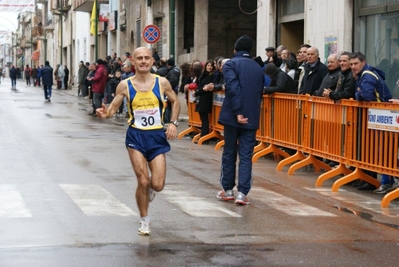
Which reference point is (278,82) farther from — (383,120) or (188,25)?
(188,25)

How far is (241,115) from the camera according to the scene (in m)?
10.5

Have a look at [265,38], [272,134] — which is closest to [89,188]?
[272,134]

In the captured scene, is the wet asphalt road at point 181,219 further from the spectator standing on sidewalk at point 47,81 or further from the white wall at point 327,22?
the spectator standing on sidewalk at point 47,81

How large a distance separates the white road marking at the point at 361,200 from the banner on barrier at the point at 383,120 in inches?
36.5

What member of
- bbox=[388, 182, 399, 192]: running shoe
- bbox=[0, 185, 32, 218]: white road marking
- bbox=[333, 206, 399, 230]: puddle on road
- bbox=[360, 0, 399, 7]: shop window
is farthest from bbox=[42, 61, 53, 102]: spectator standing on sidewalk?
bbox=[333, 206, 399, 230]: puddle on road

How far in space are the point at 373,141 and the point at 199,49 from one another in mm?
21039

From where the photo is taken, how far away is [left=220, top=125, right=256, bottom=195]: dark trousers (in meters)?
10.6

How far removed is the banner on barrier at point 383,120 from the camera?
10930mm

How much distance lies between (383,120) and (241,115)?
1991 mm

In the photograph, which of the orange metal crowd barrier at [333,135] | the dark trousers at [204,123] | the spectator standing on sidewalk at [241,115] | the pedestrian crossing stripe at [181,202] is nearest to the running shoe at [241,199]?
the spectator standing on sidewalk at [241,115]

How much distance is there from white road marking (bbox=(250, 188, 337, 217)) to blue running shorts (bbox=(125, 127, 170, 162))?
2.06 m

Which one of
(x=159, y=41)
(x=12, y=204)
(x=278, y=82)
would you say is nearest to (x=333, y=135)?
(x=278, y=82)

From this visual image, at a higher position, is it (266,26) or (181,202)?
(266,26)

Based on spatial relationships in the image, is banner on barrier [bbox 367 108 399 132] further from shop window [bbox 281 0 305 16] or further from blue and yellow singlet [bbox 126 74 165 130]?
shop window [bbox 281 0 305 16]
